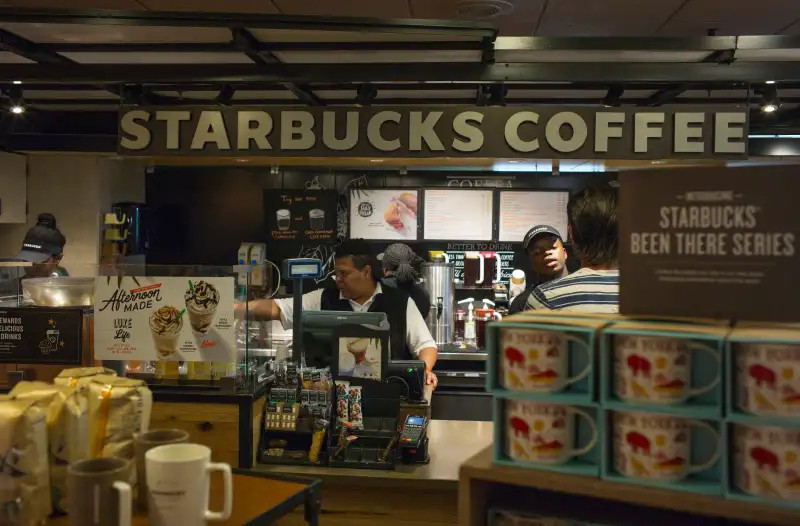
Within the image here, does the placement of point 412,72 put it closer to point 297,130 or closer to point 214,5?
point 297,130

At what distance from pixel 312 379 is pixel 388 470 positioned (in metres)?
0.45

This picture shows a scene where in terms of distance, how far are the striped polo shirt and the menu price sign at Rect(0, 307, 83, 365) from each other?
180 cm

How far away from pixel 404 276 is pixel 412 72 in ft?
5.59

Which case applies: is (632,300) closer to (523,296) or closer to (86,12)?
(86,12)

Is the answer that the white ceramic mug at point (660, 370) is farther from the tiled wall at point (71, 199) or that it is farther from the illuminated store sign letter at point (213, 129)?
the tiled wall at point (71, 199)

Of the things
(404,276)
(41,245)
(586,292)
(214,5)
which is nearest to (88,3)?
(214,5)

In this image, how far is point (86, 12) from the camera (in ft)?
10.1

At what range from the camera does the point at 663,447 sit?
4.21 ft

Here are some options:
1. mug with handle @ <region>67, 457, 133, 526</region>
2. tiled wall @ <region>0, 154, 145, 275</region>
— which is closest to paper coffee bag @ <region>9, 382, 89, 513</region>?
mug with handle @ <region>67, 457, 133, 526</region>

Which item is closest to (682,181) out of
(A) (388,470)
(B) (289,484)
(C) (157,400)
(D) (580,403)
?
(D) (580,403)

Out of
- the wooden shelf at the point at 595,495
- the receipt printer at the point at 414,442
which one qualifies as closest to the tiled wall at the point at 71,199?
the receipt printer at the point at 414,442

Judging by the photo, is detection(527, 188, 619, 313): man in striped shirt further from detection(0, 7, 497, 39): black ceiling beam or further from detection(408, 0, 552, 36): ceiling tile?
detection(408, 0, 552, 36): ceiling tile

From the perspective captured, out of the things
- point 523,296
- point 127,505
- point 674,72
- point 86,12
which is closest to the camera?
point 127,505

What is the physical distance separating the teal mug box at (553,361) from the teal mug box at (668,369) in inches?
1.3
